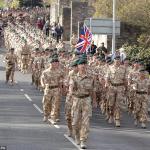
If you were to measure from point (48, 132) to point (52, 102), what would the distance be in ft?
6.49

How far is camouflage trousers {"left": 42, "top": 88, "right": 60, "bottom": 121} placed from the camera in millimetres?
21109

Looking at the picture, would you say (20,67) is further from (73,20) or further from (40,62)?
(73,20)

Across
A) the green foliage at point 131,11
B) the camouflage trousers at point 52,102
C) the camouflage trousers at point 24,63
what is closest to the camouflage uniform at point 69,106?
the camouflage trousers at point 52,102

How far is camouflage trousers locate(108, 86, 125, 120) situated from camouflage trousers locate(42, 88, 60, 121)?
4.91 ft

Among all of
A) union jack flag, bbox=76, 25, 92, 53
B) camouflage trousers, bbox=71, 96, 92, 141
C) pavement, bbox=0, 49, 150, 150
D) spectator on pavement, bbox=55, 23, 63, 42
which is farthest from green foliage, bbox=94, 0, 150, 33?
camouflage trousers, bbox=71, 96, 92, 141

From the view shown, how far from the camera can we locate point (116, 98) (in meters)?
21.3

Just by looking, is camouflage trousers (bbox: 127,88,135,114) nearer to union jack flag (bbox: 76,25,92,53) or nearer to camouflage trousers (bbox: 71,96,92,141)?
camouflage trousers (bbox: 71,96,92,141)

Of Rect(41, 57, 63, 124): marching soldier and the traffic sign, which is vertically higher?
the traffic sign

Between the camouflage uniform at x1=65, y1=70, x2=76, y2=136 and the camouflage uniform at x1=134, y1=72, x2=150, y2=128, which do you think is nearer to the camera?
the camouflage uniform at x1=65, y1=70, x2=76, y2=136

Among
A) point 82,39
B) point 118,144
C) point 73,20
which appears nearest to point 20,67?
point 82,39

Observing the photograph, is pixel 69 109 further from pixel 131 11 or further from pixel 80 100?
pixel 131 11

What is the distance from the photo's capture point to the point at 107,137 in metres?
18.9

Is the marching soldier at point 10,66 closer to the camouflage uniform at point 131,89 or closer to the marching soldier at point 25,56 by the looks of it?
the marching soldier at point 25,56

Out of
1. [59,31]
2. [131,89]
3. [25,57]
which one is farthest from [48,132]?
[59,31]
